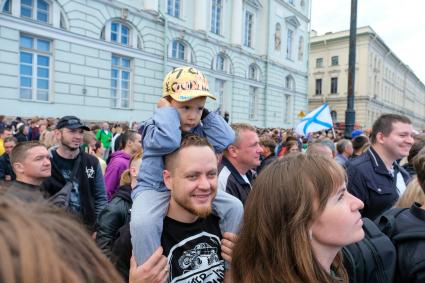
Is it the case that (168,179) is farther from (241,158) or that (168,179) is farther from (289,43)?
(289,43)

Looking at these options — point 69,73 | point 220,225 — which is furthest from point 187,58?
point 220,225

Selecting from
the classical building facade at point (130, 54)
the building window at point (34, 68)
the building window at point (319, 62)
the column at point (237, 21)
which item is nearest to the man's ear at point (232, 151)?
the classical building facade at point (130, 54)

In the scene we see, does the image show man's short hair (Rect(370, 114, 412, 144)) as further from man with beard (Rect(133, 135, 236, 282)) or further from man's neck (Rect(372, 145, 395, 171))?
man with beard (Rect(133, 135, 236, 282))

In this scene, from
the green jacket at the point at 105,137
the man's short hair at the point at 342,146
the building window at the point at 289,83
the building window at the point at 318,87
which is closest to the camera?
the man's short hair at the point at 342,146

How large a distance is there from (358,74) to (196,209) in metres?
56.6

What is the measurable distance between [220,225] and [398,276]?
39.6 inches

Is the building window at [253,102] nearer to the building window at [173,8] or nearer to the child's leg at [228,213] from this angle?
the building window at [173,8]

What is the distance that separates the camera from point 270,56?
2931 centimetres

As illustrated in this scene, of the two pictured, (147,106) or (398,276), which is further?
(147,106)

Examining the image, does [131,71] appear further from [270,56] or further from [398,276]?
[398,276]

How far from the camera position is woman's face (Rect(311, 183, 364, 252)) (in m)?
1.66

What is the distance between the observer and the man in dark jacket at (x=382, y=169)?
3.80 m

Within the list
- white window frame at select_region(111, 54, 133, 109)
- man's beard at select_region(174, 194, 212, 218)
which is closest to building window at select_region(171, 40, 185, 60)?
white window frame at select_region(111, 54, 133, 109)

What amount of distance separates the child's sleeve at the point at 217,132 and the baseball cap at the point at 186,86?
24cm
